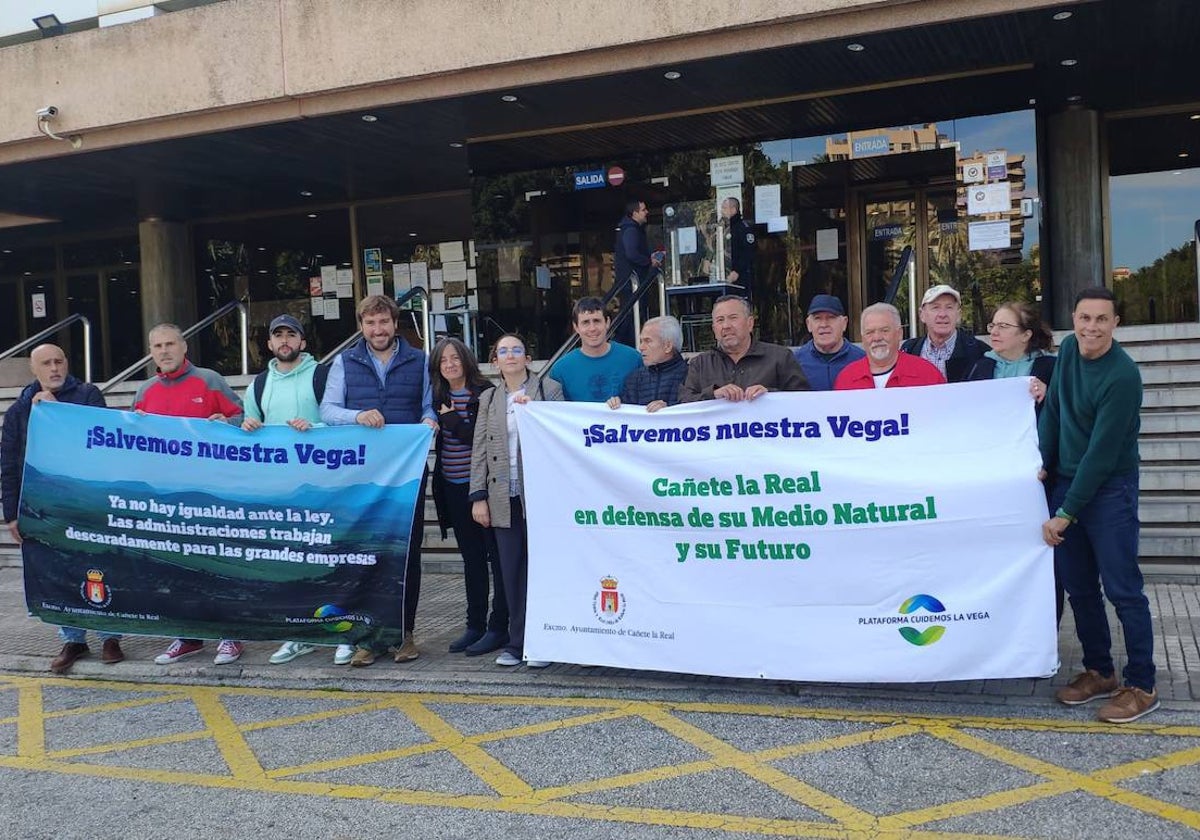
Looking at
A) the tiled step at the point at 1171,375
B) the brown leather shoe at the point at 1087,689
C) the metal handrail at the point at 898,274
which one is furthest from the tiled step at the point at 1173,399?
the brown leather shoe at the point at 1087,689

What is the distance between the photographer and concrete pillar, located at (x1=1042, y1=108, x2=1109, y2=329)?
12.6 metres

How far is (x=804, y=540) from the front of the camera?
4.98m

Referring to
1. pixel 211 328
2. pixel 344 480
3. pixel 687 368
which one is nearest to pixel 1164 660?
pixel 687 368

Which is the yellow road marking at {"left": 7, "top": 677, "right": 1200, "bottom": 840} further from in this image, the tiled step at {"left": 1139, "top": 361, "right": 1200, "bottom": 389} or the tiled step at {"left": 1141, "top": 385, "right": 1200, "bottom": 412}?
the tiled step at {"left": 1139, "top": 361, "right": 1200, "bottom": 389}

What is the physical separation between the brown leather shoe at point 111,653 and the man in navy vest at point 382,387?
1.58 metres

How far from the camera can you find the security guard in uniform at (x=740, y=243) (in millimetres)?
13055

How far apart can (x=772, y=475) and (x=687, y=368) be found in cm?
92

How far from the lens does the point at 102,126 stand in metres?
11.8

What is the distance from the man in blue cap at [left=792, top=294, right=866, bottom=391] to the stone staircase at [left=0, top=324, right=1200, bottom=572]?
9.05ft

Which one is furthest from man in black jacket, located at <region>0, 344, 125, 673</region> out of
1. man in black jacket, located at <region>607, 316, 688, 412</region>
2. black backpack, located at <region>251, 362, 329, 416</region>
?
man in black jacket, located at <region>607, 316, 688, 412</region>

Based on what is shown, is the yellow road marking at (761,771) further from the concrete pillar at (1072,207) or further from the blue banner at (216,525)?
the concrete pillar at (1072,207)

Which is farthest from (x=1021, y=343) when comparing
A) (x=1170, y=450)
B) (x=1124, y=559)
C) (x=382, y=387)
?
(x=1170, y=450)

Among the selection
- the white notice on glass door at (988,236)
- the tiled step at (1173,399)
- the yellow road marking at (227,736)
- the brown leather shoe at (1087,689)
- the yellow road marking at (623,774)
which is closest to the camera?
the yellow road marking at (623,774)

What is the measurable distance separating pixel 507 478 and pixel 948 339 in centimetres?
265
